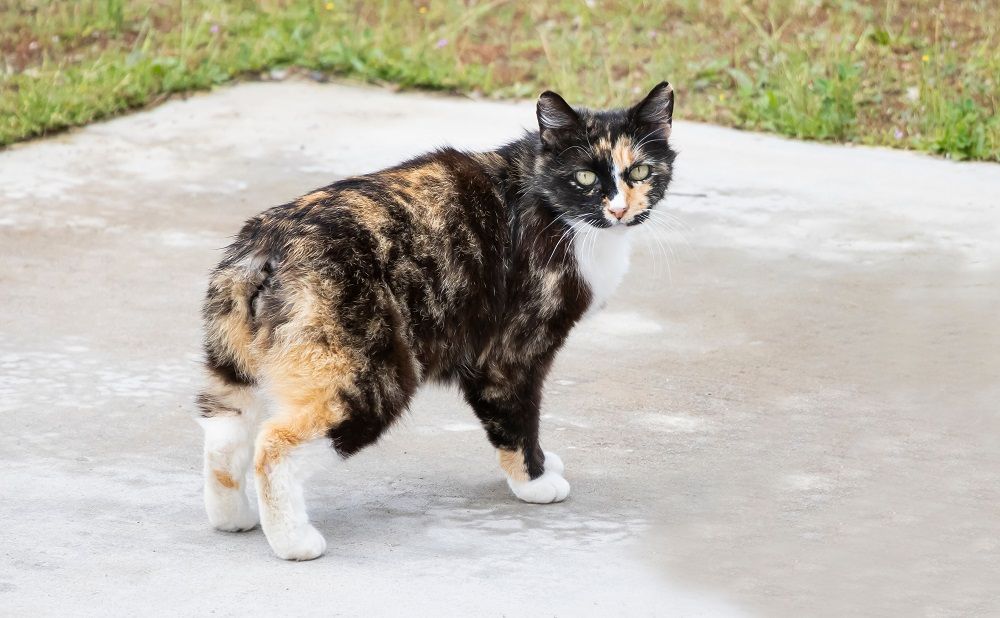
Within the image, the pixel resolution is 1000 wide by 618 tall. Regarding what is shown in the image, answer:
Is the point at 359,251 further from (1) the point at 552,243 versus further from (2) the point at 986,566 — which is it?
(2) the point at 986,566

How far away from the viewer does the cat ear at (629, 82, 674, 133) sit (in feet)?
14.5

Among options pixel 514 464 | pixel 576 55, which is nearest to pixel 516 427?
pixel 514 464

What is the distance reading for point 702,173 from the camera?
762 cm

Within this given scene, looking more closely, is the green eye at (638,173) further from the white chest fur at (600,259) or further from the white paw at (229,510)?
the white paw at (229,510)

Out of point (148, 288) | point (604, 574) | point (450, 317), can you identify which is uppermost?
point (450, 317)

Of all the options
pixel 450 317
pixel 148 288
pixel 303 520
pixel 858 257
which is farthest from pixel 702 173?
pixel 303 520

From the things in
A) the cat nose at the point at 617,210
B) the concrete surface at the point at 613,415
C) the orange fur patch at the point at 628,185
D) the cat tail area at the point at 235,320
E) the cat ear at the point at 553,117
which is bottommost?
the concrete surface at the point at 613,415

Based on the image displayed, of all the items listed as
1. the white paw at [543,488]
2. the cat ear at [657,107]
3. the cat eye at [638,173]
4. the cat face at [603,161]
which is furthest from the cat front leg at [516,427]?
the cat ear at [657,107]

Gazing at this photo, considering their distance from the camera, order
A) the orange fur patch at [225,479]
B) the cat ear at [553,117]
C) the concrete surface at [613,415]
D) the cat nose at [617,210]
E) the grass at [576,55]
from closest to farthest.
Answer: the concrete surface at [613,415] → the orange fur patch at [225,479] → the cat nose at [617,210] → the cat ear at [553,117] → the grass at [576,55]

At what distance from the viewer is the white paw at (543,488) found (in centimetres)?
432

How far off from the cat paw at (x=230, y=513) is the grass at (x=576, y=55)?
15.8 feet

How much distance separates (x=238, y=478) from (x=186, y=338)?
1.89 meters

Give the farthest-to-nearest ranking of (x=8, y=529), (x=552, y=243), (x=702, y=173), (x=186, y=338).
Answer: (x=702, y=173)
(x=186, y=338)
(x=552, y=243)
(x=8, y=529)

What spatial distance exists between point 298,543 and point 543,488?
0.86m
